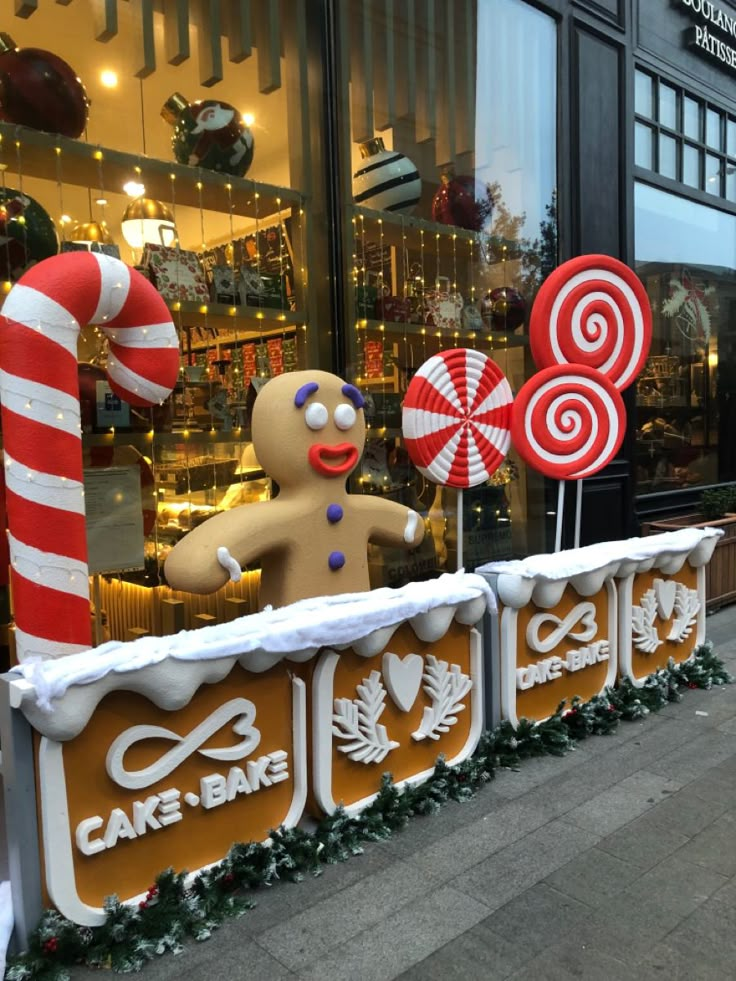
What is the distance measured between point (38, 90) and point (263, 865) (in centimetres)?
395

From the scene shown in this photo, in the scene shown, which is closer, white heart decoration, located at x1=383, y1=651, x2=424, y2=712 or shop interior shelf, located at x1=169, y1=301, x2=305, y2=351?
white heart decoration, located at x1=383, y1=651, x2=424, y2=712

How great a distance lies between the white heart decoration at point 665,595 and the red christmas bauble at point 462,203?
3366 millimetres

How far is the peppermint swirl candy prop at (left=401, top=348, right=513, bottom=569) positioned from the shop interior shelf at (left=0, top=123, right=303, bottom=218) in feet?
6.08

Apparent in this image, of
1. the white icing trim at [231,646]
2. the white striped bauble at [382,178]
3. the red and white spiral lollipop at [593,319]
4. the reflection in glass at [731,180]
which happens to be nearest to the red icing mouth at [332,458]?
the white icing trim at [231,646]

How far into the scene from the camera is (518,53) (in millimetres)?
6906

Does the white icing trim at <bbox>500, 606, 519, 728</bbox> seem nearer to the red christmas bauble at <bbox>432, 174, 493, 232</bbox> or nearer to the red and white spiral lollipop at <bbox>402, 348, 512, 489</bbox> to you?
the red and white spiral lollipop at <bbox>402, 348, 512, 489</bbox>

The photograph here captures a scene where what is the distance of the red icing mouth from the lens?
382 centimetres

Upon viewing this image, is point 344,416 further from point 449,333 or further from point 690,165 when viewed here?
point 690,165

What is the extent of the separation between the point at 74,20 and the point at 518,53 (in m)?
4.02

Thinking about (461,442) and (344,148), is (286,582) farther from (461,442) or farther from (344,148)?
(344,148)

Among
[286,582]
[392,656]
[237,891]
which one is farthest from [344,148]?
[237,891]

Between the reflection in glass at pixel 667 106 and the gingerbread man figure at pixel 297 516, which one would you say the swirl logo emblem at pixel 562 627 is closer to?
the gingerbread man figure at pixel 297 516

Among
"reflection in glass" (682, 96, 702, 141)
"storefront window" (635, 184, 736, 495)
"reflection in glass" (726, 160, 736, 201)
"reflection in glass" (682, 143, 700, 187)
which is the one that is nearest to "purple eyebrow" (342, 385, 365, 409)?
"storefront window" (635, 184, 736, 495)

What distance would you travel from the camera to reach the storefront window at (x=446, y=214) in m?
5.84
